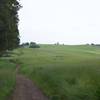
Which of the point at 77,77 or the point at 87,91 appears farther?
the point at 77,77

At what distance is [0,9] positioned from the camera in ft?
88.6

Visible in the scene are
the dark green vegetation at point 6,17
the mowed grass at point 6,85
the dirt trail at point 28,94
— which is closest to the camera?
the dirt trail at point 28,94

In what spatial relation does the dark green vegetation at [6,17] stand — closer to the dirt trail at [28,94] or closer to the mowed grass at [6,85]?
the mowed grass at [6,85]

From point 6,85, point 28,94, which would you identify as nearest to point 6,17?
point 6,85

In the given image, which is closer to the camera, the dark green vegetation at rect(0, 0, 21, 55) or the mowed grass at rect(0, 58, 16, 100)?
the mowed grass at rect(0, 58, 16, 100)

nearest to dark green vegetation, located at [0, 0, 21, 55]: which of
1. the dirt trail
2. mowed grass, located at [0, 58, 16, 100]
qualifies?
mowed grass, located at [0, 58, 16, 100]

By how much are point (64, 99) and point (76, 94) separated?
0.98m

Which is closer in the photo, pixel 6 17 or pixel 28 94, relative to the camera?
pixel 28 94

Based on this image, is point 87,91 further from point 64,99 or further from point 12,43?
point 12,43

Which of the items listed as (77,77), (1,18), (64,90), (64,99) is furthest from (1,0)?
(64,99)

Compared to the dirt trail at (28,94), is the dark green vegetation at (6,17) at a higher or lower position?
higher

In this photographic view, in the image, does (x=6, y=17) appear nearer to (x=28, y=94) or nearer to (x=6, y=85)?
(x=6, y=85)

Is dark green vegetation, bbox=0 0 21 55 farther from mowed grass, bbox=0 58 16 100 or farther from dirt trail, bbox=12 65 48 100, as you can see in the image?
dirt trail, bbox=12 65 48 100

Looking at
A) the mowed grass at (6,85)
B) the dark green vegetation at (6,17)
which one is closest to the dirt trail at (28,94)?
the mowed grass at (6,85)
